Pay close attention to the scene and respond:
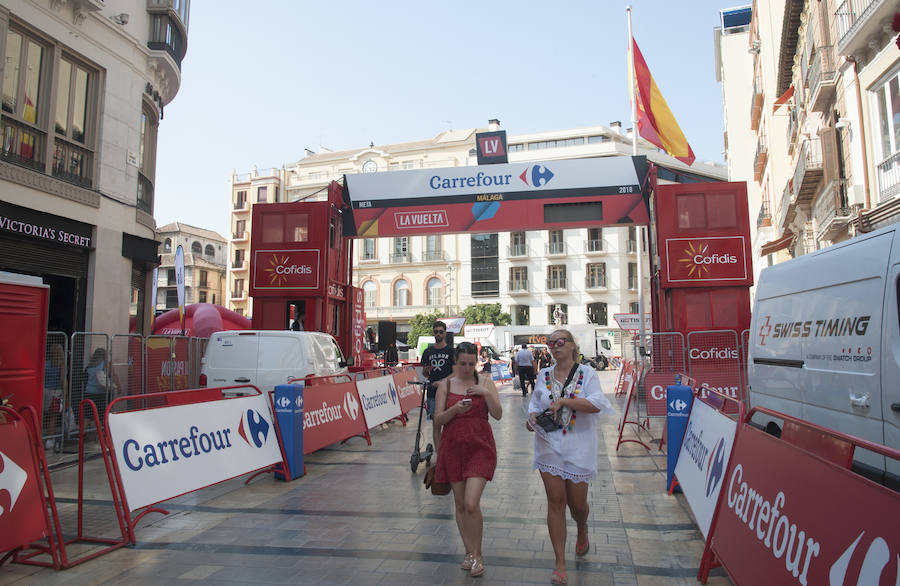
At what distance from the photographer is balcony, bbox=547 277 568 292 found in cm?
5300

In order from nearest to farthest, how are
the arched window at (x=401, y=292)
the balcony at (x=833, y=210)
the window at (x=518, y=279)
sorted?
the balcony at (x=833, y=210) → the window at (x=518, y=279) → the arched window at (x=401, y=292)

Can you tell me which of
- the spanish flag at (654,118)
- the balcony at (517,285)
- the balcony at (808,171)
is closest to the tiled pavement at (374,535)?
the spanish flag at (654,118)

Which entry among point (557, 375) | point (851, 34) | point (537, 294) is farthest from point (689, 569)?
point (537, 294)

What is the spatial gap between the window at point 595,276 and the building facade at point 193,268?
41625mm

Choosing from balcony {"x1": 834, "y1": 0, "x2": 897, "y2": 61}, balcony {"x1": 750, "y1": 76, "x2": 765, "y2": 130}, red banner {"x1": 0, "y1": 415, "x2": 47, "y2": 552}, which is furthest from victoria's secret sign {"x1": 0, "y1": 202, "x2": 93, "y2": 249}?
balcony {"x1": 750, "y1": 76, "x2": 765, "y2": 130}

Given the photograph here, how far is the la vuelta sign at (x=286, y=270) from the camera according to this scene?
1348cm

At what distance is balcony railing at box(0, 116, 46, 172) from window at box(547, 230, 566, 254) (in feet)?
150

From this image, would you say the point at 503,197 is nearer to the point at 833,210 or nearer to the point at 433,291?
the point at 833,210

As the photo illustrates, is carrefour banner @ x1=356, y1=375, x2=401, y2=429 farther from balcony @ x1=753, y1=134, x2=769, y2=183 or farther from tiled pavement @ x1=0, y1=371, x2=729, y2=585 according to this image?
balcony @ x1=753, y1=134, x2=769, y2=183

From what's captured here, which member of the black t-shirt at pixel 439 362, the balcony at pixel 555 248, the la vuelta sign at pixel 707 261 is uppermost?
the balcony at pixel 555 248

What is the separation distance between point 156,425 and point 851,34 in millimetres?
15435

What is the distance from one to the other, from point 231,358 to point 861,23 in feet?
46.5

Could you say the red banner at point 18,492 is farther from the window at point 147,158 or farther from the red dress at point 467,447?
the window at point 147,158

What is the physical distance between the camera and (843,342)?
491cm
